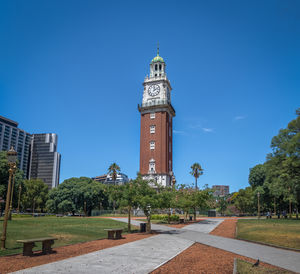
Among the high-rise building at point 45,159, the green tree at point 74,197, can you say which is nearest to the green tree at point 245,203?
the green tree at point 74,197

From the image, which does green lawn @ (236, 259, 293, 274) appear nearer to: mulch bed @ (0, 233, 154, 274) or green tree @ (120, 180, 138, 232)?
mulch bed @ (0, 233, 154, 274)

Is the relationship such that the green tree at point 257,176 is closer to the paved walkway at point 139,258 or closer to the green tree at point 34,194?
the paved walkway at point 139,258

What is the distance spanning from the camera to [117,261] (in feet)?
38.6

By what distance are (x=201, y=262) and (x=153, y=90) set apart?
69321 mm

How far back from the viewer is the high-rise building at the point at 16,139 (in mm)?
146125

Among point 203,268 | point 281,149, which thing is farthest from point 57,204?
point 203,268

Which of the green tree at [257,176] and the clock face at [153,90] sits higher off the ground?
the clock face at [153,90]

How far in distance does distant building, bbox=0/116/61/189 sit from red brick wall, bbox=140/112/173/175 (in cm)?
10641

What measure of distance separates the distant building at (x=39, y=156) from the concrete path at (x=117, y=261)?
158659 mm

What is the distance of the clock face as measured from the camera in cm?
7838

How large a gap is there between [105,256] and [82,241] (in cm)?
502

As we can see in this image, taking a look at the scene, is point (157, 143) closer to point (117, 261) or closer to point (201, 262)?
point (201, 262)

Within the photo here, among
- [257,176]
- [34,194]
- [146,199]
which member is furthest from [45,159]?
[146,199]

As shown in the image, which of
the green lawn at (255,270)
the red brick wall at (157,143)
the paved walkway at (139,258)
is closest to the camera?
the green lawn at (255,270)
